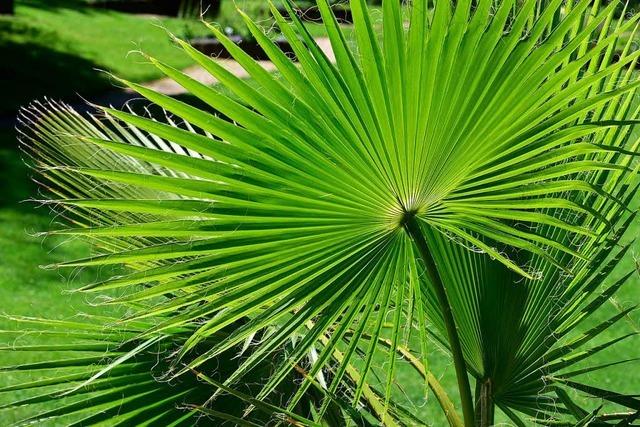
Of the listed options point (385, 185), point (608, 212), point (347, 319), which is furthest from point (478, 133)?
point (608, 212)

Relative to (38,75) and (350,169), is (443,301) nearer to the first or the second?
(350,169)

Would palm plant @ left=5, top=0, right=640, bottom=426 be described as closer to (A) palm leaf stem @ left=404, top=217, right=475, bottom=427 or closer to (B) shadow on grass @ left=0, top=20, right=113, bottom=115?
(A) palm leaf stem @ left=404, top=217, right=475, bottom=427

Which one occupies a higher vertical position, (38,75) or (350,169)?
(350,169)

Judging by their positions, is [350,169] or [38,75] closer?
[350,169]

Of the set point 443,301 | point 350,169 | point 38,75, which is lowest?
point 38,75

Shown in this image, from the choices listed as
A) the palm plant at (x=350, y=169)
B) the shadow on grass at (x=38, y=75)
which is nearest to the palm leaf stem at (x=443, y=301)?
the palm plant at (x=350, y=169)

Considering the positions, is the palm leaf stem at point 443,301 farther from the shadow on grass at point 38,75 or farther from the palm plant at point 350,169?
the shadow on grass at point 38,75

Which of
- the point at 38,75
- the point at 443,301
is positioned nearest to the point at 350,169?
the point at 443,301

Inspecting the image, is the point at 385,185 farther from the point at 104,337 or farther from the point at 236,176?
the point at 104,337
